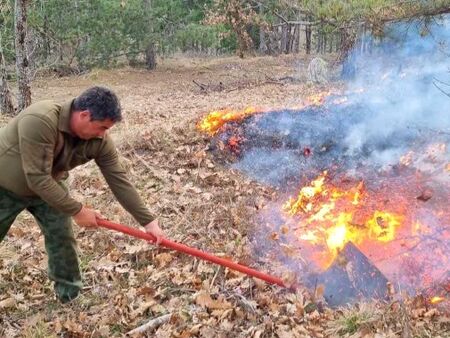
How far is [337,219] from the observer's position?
219 inches

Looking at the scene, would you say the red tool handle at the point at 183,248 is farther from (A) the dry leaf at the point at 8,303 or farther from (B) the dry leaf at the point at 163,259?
(A) the dry leaf at the point at 8,303

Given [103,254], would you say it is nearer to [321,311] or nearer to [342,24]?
[321,311]

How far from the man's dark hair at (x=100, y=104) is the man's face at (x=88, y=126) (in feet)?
0.12

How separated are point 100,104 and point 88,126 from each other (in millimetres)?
209

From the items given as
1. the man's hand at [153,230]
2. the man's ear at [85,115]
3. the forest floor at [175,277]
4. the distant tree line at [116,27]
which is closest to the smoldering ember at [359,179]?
the forest floor at [175,277]

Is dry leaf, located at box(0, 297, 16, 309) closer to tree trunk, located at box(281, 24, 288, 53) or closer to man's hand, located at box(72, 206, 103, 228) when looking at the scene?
man's hand, located at box(72, 206, 103, 228)

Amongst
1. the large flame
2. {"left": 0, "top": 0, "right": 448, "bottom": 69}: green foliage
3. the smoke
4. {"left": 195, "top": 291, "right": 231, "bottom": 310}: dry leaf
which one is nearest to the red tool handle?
{"left": 195, "top": 291, "right": 231, "bottom": 310}: dry leaf

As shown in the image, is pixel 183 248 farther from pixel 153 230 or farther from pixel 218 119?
pixel 218 119

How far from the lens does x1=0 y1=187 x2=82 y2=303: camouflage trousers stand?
4055 mm

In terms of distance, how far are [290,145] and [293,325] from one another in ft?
15.2

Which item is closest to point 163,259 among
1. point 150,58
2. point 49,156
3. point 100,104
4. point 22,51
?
point 49,156

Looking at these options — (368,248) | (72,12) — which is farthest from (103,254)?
(72,12)

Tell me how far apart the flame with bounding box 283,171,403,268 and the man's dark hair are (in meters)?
2.61

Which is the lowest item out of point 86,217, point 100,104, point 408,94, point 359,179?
point 359,179
